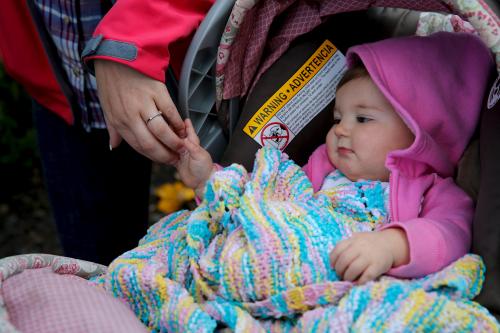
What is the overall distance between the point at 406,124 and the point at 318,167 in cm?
23

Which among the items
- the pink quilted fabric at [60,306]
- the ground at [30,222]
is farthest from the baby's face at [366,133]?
the ground at [30,222]

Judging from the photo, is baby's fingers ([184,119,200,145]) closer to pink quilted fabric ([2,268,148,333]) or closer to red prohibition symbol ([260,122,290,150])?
red prohibition symbol ([260,122,290,150])

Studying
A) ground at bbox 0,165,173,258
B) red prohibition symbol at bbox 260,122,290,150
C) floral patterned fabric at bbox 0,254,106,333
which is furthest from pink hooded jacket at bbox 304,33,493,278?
ground at bbox 0,165,173,258

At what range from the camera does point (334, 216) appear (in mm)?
Answer: 1211

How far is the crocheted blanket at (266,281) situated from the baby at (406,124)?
5.1 inches

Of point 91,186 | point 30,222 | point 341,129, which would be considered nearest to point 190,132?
point 341,129

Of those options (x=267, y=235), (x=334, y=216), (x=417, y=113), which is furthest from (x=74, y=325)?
(x=417, y=113)

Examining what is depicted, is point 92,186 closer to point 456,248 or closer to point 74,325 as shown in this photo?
point 74,325

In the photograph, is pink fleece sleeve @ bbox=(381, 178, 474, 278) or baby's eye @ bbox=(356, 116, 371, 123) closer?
pink fleece sleeve @ bbox=(381, 178, 474, 278)

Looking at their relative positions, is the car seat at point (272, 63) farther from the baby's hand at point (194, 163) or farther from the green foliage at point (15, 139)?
the green foliage at point (15, 139)

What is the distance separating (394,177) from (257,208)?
307 mm

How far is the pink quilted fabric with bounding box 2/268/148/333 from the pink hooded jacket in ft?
1.91

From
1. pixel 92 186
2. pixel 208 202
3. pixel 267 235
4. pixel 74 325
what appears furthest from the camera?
pixel 92 186

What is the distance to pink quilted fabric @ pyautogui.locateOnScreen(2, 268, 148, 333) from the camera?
0.96 metres
